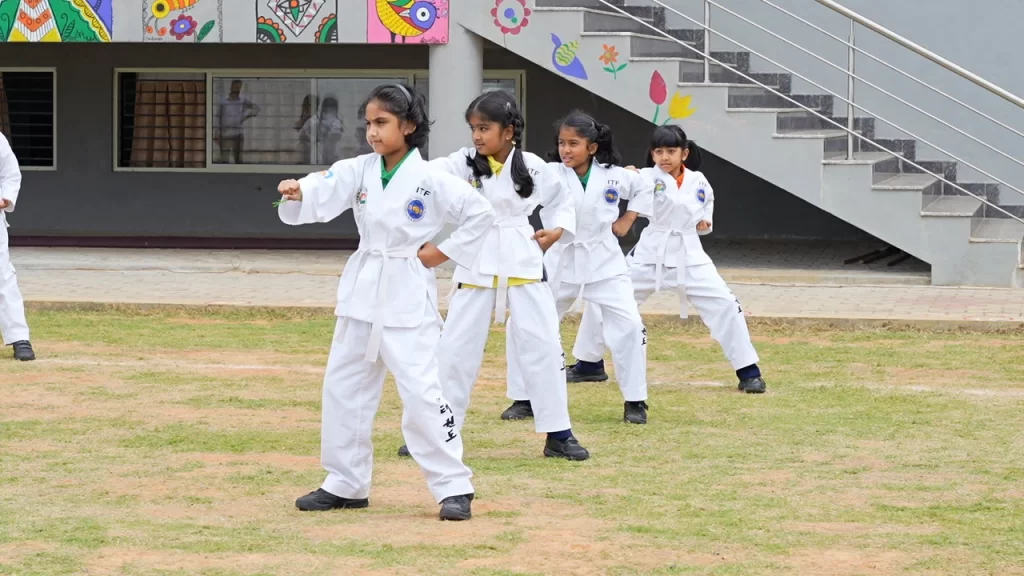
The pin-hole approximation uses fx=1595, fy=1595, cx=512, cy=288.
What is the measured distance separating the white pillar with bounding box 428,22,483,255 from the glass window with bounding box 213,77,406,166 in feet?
14.1

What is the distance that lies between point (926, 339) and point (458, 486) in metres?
6.07

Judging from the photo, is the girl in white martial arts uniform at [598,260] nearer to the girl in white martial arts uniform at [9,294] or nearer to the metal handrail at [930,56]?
the girl in white martial arts uniform at [9,294]

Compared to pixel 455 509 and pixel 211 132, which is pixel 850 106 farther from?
pixel 455 509

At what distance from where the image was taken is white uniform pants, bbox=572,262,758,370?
8727 mm

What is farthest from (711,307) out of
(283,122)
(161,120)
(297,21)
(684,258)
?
(161,120)

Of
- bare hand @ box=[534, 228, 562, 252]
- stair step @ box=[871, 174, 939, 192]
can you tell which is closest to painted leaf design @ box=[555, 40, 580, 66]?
stair step @ box=[871, 174, 939, 192]

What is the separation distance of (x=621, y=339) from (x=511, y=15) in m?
7.07

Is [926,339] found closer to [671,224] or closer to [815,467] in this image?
[671,224]

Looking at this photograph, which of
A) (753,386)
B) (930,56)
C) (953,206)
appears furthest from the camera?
(953,206)

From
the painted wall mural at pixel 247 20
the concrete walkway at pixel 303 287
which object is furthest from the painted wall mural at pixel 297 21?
the concrete walkway at pixel 303 287

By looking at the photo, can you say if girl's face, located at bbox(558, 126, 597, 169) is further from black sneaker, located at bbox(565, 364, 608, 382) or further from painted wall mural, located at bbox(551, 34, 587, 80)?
painted wall mural, located at bbox(551, 34, 587, 80)

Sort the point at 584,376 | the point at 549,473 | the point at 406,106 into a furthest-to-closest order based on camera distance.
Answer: the point at 584,376 < the point at 549,473 < the point at 406,106

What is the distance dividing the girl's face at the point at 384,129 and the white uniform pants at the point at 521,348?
4.41ft

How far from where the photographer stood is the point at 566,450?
682 centimetres
